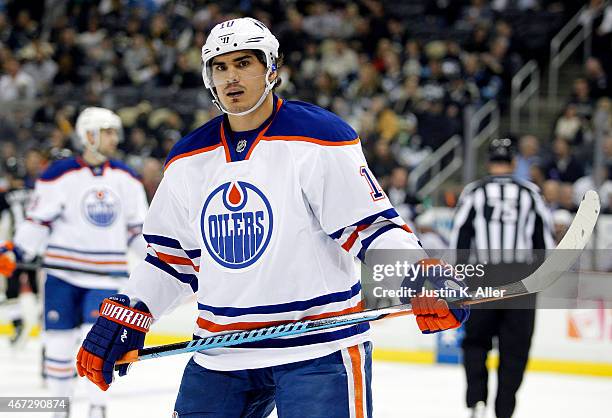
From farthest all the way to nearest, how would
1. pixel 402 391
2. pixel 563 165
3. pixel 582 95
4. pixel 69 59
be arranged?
→ 1. pixel 69 59
2. pixel 582 95
3. pixel 563 165
4. pixel 402 391

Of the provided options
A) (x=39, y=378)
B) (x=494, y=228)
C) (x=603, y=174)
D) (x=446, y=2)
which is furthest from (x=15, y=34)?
(x=494, y=228)

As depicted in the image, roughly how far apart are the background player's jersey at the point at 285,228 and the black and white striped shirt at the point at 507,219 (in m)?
2.47

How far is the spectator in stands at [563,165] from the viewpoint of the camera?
296 inches

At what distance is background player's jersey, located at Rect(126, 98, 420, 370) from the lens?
2455mm

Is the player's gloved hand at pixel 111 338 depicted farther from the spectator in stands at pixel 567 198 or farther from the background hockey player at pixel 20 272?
the background hockey player at pixel 20 272

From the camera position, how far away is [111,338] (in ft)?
8.59

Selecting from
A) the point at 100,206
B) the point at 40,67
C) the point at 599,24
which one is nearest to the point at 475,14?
the point at 599,24

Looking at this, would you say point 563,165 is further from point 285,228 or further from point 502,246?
point 285,228

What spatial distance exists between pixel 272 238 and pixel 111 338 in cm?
49

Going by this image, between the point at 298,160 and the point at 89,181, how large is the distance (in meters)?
2.70

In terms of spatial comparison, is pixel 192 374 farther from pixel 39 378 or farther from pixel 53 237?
pixel 39 378

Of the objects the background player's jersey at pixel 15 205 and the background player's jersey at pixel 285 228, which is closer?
the background player's jersey at pixel 285 228

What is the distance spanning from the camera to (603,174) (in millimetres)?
7223

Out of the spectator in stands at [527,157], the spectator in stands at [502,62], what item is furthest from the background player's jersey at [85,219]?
the spectator in stands at [502,62]
